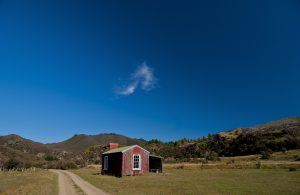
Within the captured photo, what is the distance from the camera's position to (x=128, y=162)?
38812mm

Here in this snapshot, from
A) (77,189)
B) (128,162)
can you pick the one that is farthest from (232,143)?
(77,189)

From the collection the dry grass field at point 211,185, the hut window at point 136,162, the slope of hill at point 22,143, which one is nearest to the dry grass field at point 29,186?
the dry grass field at point 211,185

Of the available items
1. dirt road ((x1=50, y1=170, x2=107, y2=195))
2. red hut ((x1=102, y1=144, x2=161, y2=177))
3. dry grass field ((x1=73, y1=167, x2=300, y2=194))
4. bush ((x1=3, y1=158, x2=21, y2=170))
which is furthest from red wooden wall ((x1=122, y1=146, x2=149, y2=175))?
bush ((x1=3, y1=158, x2=21, y2=170))

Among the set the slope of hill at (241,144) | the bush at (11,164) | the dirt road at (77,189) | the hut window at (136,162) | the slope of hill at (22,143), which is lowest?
the dirt road at (77,189)

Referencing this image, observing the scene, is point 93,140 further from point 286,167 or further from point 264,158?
point 286,167

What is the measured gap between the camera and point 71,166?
70.1 metres

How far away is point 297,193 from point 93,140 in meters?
184

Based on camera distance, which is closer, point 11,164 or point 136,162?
point 136,162

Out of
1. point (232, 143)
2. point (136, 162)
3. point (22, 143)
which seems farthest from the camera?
point (22, 143)

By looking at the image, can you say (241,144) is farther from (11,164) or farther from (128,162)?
(11,164)

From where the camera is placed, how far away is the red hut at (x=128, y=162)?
38.4 metres

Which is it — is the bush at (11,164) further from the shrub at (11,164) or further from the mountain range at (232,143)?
the mountain range at (232,143)

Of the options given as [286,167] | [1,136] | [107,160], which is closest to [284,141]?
[286,167]

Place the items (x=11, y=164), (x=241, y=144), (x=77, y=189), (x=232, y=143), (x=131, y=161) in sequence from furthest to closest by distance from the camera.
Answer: (x=232, y=143)
(x=241, y=144)
(x=11, y=164)
(x=131, y=161)
(x=77, y=189)
